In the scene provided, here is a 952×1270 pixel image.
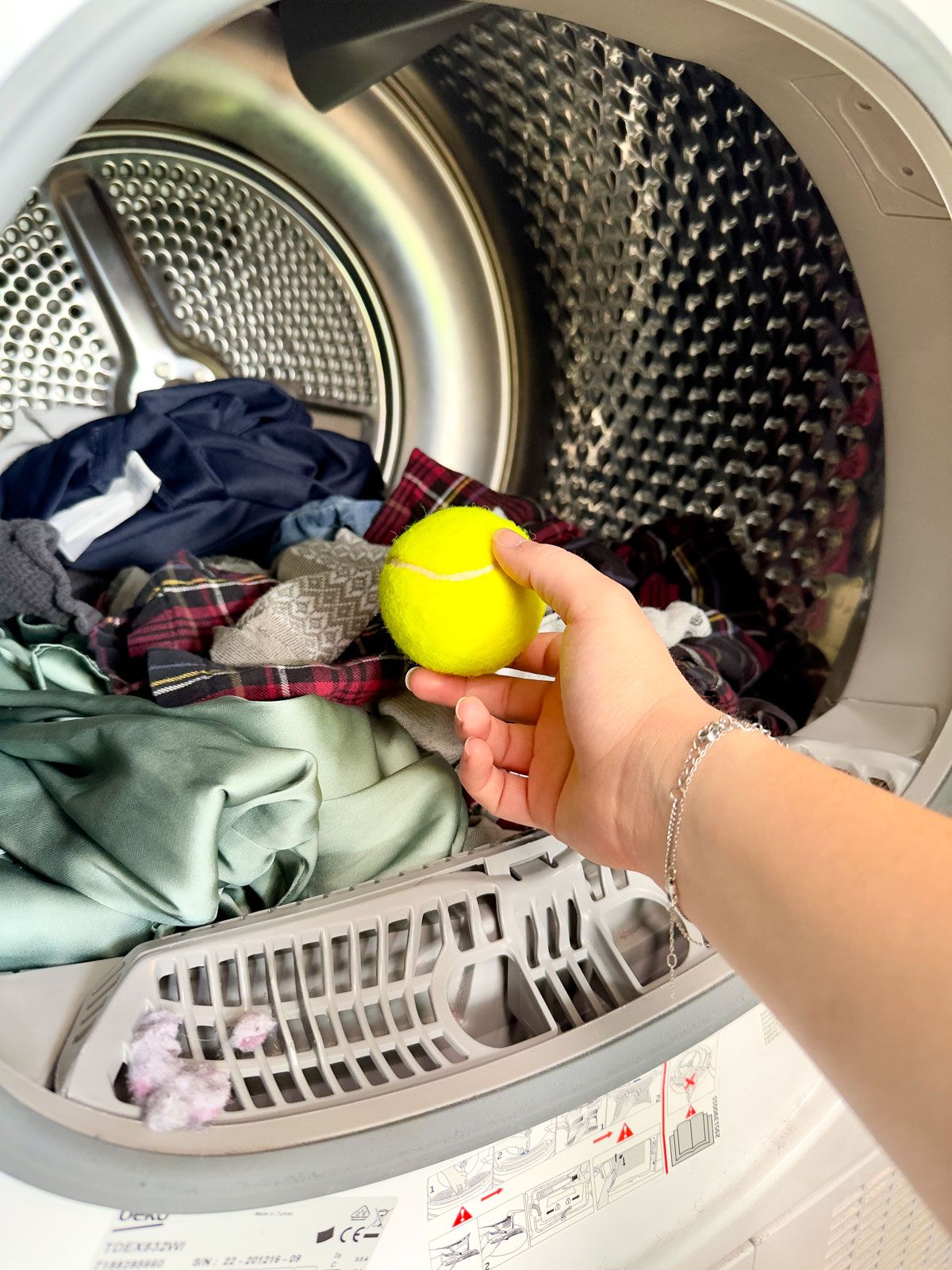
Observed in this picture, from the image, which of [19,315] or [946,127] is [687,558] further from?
[19,315]

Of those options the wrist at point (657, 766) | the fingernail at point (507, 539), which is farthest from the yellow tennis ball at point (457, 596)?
the wrist at point (657, 766)

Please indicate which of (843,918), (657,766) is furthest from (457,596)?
(843,918)

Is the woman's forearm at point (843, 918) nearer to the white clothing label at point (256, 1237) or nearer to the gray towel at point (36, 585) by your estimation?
the white clothing label at point (256, 1237)

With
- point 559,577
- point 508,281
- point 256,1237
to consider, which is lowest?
point 256,1237

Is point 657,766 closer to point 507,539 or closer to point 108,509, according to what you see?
point 507,539

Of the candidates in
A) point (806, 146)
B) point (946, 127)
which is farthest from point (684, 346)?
point (946, 127)

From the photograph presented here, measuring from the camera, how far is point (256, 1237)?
451mm

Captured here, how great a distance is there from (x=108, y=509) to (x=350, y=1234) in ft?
1.78

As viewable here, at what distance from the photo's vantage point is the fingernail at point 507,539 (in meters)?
0.55

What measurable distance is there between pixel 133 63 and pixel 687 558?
622 millimetres

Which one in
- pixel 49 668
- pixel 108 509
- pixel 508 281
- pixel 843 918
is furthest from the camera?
pixel 508 281

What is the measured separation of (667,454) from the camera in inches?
35.9

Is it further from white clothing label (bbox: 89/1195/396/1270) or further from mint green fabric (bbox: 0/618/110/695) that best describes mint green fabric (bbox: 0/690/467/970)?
white clothing label (bbox: 89/1195/396/1270)

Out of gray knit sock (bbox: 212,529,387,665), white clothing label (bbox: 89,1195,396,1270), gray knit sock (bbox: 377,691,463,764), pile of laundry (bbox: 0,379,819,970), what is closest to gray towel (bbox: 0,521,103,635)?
pile of laundry (bbox: 0,379,819,970)
